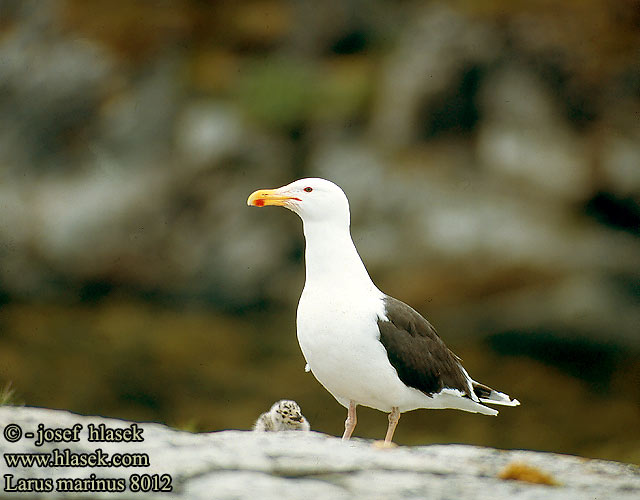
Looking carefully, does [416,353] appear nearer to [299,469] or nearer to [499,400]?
[499,400]

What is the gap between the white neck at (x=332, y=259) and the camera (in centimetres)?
582

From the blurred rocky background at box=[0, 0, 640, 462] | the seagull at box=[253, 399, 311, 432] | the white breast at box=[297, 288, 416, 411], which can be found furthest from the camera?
the blurred rocky background at box=[0, 0, 640, 462]

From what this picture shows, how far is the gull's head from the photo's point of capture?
5.97m

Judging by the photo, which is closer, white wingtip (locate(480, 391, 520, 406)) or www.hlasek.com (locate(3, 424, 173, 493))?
www.hlasek.com (locate(3, 424, 173, 493))

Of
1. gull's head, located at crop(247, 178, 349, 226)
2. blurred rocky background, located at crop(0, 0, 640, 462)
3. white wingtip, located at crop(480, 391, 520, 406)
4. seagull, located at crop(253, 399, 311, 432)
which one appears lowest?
white wingtip, located at crop(480, 391, 520, 406)

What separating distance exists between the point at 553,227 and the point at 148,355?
6.67 metres

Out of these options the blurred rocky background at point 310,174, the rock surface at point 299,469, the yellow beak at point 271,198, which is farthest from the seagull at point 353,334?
the blurred rocky background at point 310,174

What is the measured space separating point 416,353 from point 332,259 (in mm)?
762

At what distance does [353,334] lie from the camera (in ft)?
18.3

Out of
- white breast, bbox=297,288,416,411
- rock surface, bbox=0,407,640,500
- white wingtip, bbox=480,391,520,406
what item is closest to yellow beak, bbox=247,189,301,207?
white breast, bbox=297,288,416,411

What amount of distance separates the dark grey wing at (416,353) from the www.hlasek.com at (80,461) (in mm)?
1552

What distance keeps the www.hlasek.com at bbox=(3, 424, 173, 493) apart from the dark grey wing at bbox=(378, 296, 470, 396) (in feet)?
5.09

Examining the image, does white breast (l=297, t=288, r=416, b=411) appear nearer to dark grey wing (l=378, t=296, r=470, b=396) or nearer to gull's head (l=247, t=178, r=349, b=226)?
dark grey wing (l=378, t=296, r=470, b=396)

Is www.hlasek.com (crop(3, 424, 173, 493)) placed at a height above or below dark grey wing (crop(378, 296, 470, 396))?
below
